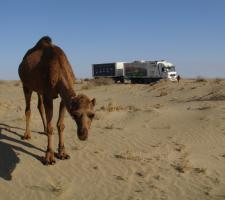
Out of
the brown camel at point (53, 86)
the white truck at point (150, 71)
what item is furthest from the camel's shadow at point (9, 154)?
the white truck at point (150, 71)

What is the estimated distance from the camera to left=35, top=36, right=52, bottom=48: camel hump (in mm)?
12438

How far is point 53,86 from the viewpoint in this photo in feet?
34.2

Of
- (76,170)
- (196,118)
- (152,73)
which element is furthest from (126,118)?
(152,73)

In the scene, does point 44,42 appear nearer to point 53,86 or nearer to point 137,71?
point 53,86

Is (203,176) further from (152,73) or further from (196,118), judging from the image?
(152,73)

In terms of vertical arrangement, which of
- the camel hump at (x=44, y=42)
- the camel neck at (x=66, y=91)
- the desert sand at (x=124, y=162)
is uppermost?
the camel hump at (x=44, y=42)

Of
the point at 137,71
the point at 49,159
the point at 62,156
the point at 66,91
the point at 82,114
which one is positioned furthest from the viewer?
the point at 137,71

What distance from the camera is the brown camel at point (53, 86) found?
29.1 ft

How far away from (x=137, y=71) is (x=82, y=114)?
4363 cm

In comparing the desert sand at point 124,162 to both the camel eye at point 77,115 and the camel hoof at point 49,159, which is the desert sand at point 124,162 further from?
the camel eye at point 77,115

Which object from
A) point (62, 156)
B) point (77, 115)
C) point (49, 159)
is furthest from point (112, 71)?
point (77, 115)

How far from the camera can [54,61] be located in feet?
35.4

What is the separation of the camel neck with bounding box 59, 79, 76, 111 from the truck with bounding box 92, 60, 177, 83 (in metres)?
39.0

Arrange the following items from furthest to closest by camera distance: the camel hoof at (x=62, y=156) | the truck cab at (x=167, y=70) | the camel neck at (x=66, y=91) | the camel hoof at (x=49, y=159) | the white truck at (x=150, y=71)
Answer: the white truck at (x=150, y=71) → the truck cab at (x=167, y=70) → the camel hoof at (x=62, y=156) → the camel hoof at (x=49, y=159) → the camel neck at (x=66, y=91)
